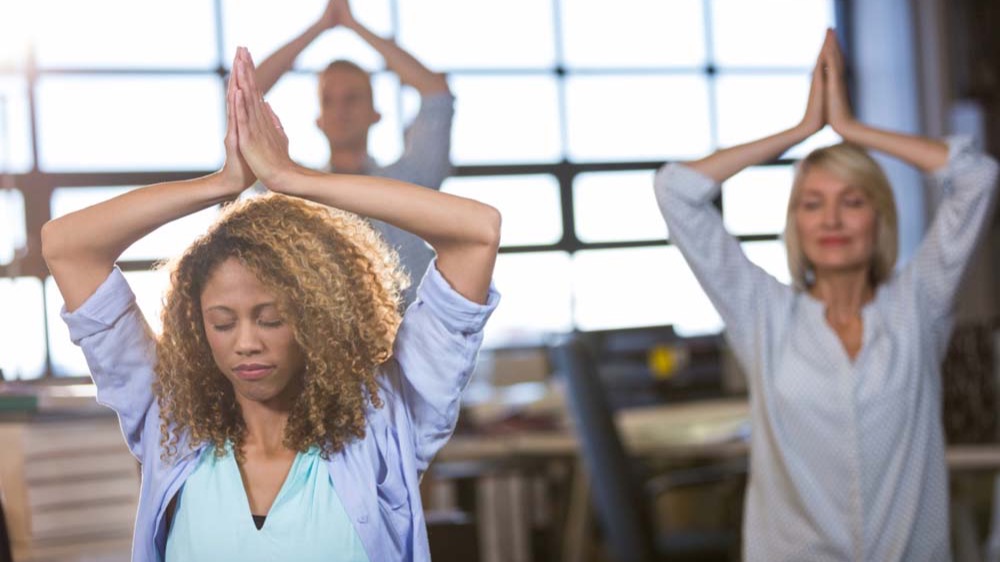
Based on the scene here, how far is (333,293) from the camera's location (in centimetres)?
127

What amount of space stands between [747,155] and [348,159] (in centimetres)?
61

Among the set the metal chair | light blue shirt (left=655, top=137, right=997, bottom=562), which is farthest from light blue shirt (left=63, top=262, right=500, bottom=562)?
the metal chair

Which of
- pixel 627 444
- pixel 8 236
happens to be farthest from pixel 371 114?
pixel 627 444

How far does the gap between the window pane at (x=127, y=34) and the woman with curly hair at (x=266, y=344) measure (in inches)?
202

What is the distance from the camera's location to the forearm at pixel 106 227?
123 cm

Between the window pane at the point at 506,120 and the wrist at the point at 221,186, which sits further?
the window pane at the point at 506,120

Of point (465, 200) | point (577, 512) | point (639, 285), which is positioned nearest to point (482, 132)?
point (639, 285)

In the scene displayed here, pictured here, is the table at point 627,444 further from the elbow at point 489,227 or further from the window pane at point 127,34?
the window pane at point 127,34

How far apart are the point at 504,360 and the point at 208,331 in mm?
5252

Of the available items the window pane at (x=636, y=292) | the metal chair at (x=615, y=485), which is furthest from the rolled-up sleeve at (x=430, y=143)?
the window pane at (x=636, y=292)

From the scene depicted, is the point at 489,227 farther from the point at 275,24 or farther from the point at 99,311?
the point at 275,24

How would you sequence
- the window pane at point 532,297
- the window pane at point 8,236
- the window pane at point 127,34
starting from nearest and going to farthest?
the window pane at point 8,236, the window pane at point 127,34, the window pane at point 532,297

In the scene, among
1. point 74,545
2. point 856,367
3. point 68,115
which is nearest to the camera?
point 856,367

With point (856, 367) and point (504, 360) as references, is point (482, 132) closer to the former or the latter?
point (504, 360)
